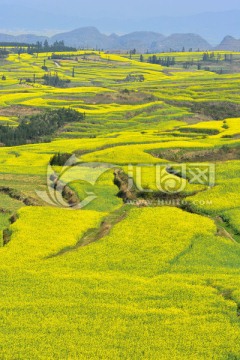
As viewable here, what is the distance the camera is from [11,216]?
35.9 metres

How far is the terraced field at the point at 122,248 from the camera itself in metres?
19.1

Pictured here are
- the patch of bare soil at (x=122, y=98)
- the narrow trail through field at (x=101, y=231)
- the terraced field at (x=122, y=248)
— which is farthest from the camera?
the patch of bare soil at (x=122, y=98)

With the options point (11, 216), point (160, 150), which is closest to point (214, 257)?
point (11, 216)

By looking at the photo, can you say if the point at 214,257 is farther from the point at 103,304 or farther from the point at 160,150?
the point at 160,150

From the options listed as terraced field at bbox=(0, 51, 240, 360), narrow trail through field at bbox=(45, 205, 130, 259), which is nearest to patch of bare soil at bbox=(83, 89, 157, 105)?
terraced field at bbox=(0, 51, 240, 360)

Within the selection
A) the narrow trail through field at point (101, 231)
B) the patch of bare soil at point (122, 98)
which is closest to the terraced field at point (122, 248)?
the narrow trail through field at point (101, 231)

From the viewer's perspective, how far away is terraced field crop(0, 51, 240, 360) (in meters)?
19.1

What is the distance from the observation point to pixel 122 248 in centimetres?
2864

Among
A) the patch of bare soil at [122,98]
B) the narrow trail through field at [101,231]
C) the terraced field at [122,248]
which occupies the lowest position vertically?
the narrow trail through field at [101,231]

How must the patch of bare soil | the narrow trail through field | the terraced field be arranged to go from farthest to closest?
the patch of bare soil
the narrow trail through field
the terraced field

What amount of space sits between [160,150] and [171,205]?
64.5 feet

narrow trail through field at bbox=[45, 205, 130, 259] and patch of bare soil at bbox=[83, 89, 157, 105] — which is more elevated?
patch of bare soil at bbox=[83, 89, 157, 105]

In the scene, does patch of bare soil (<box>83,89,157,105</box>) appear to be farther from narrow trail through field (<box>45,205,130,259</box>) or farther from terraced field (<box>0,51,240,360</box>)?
narrow trail through field (<box>45,205,130,259</box>)

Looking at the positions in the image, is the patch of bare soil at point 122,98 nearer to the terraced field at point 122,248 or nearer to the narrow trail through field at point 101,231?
the terraced field at point 122,248
